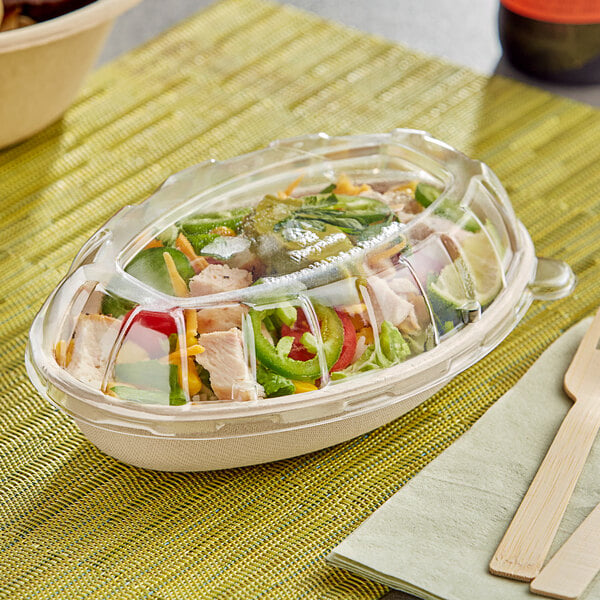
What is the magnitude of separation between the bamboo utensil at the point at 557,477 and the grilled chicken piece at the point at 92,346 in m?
0.53

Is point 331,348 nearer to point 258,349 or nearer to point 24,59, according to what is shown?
point 258,349

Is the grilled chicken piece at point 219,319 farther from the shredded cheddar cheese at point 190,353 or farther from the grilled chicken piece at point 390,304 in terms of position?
the grilled chicken piece at point 390,304

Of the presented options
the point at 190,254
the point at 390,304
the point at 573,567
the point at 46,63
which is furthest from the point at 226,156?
the point at 573,567

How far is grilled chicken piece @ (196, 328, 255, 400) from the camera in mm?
1146

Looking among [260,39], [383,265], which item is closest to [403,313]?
[383,265]

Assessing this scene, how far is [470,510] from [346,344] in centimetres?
26

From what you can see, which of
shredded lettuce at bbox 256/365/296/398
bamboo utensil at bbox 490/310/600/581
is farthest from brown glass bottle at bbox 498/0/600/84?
shredded lettuce at bbox 256/365/296/398

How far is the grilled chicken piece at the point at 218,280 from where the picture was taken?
1.20 meters

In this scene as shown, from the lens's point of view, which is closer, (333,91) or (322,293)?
(322,293)

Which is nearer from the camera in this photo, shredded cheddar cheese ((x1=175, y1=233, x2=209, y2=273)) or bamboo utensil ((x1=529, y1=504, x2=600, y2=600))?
bamboo utensil ((x1=529, y1=504, x2=600, y2=600))

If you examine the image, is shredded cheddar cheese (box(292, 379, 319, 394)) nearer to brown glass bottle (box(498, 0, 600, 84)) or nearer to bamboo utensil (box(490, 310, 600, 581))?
bamboo utensil (box(490, 310, 600, 581))

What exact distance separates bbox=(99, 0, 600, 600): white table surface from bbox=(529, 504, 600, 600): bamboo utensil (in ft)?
4.65

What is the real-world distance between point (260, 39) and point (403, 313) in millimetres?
1295

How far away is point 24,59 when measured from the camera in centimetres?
176
